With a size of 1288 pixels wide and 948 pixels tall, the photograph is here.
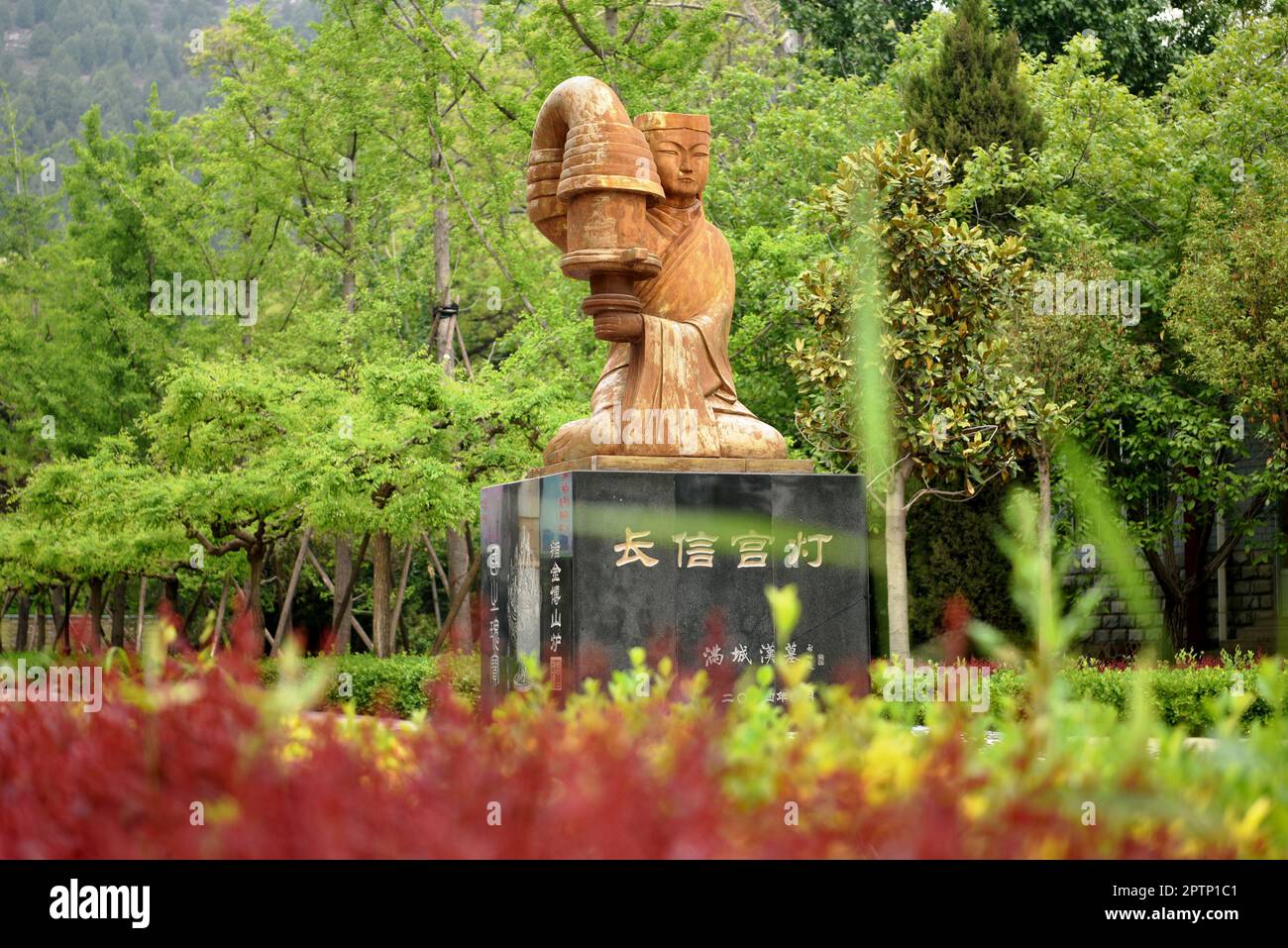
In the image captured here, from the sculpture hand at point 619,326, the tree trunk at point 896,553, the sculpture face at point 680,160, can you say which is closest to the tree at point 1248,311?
the tree trunk at point 896,553

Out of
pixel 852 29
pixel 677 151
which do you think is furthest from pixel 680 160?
pixel 852 29

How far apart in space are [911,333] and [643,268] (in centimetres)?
568

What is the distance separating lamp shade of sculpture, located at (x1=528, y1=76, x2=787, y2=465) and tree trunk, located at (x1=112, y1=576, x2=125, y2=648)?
48.7 feet

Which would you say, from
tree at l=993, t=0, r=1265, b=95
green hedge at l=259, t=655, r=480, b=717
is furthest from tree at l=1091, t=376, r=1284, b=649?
green hedge at l=259, t=655, r=480, b=717

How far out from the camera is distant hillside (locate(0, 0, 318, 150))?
60312 mm

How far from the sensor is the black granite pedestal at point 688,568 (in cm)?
752

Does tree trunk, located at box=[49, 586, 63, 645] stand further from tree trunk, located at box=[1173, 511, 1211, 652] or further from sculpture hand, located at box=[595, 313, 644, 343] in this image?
sculpture hand, located at box=[595, 313, 644, 343]

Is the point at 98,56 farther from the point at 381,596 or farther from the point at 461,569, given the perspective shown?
the point at 381,596

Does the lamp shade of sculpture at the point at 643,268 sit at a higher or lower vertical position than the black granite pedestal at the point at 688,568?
higher

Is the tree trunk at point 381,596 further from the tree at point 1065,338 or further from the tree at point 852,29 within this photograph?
the tree at point 852,29

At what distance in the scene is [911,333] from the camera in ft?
42.8

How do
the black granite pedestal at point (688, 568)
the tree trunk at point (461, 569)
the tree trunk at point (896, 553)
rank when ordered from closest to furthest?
the black granite pedestal at point (688, 568)
the tree trunk at point (896, 553)
the tree trunk at point (461, 569)

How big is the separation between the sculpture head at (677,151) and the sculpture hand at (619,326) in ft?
2.88

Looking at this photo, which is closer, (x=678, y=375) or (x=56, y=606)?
(x=678, y=375)
